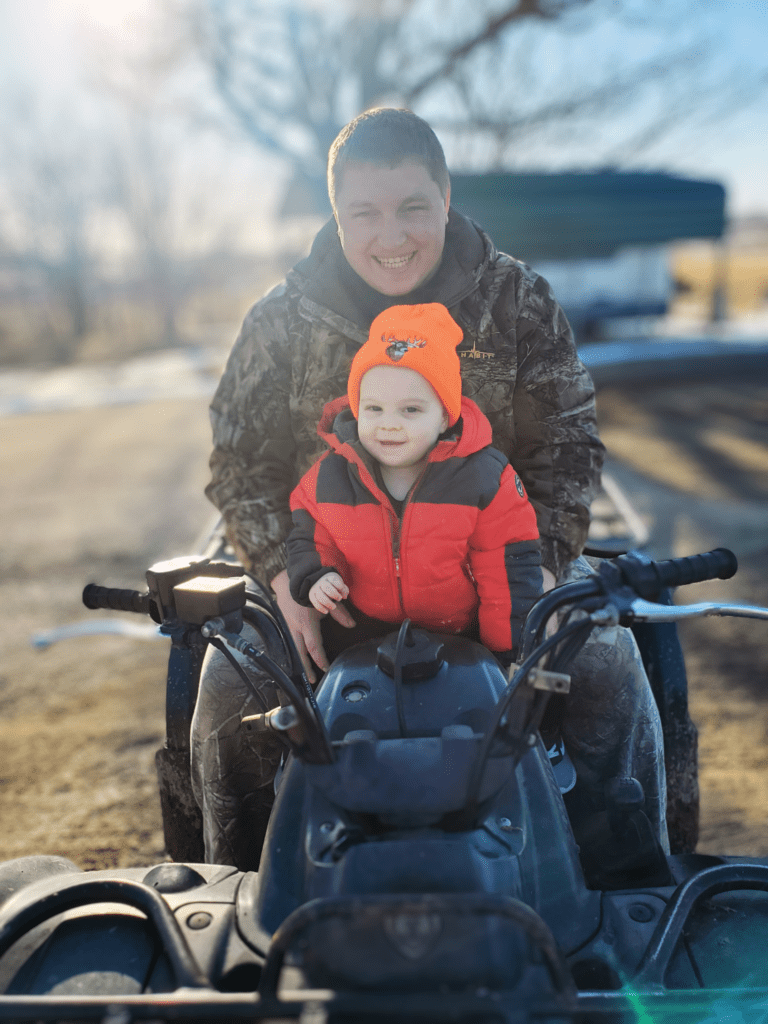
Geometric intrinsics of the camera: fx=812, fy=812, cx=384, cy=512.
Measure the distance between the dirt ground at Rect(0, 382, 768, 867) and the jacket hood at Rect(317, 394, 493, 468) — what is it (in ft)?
5.66

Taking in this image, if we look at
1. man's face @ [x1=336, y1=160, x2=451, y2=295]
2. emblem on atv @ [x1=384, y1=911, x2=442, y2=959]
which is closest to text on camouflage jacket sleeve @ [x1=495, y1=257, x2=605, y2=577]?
man's face @ [x1=336, y1=160, x2=451, y2=295]

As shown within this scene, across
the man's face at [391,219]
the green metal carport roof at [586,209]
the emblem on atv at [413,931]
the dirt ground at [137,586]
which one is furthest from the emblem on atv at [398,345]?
the green metal carport roof at [586,209]

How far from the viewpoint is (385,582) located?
1696 mm

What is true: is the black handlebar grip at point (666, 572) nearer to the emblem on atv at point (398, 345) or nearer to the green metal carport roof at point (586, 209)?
the emblem on atv at point (398, 345)

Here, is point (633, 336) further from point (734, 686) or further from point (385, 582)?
point (385, 582)

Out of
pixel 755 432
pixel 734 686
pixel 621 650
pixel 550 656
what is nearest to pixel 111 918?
pixel 550 656

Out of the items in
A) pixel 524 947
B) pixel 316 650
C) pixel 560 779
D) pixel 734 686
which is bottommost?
pixel 734 686

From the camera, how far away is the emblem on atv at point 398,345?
5.22ft

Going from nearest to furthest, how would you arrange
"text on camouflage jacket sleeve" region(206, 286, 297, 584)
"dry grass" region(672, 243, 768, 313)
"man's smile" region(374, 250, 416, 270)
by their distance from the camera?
"man's smile" region(374, 250, 416, 270) < "text on camouflage jacket sleeve" region(206, 286, 297, 584) < "dry grass" region(672, 243, 768, 313)

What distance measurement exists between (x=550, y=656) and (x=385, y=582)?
20.2 inches

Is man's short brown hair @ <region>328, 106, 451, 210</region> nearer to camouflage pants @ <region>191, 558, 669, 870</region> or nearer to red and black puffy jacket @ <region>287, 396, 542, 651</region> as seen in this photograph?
red and black puffy jacket @ <region>287, 396, 542, 651</region>

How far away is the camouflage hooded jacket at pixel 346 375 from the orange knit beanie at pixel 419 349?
375 millimetres

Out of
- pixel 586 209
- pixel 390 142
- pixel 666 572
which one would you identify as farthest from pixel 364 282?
pixel 586 209

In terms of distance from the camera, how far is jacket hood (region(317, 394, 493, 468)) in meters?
1.67
